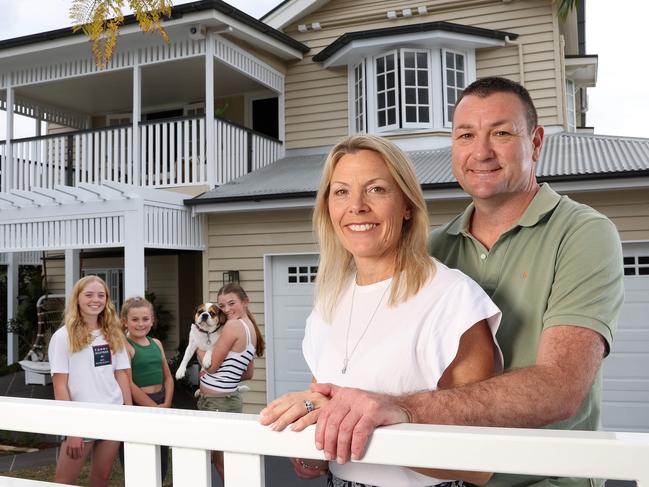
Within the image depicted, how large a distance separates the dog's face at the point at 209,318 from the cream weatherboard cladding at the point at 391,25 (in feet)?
22.2

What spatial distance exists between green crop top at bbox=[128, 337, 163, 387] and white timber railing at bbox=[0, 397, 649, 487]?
377 centimetres

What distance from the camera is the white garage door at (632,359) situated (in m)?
7.63

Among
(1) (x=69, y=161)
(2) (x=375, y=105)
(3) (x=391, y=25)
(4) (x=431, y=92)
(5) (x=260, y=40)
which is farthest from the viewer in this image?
(3) (x=391, y=25)

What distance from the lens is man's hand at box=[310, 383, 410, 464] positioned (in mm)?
1138

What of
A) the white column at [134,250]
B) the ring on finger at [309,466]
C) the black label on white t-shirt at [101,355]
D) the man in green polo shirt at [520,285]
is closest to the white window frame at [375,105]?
the white column at [134,250]

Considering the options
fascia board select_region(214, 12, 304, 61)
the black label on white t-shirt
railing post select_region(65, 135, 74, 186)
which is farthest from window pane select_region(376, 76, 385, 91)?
the black label on white t-shirt

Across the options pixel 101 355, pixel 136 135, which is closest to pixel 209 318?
pixel 101 355

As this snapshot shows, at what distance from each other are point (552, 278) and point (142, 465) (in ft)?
3.87

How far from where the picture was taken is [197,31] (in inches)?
381

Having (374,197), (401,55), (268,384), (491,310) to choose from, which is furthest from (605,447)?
(401,55)

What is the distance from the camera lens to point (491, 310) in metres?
1.46

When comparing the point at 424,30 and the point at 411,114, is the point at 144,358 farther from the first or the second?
the point at 424,30

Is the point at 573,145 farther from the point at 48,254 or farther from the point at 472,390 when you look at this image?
the point at 48,254

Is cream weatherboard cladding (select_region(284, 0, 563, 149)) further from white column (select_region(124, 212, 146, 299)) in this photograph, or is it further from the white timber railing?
the white timber railing
